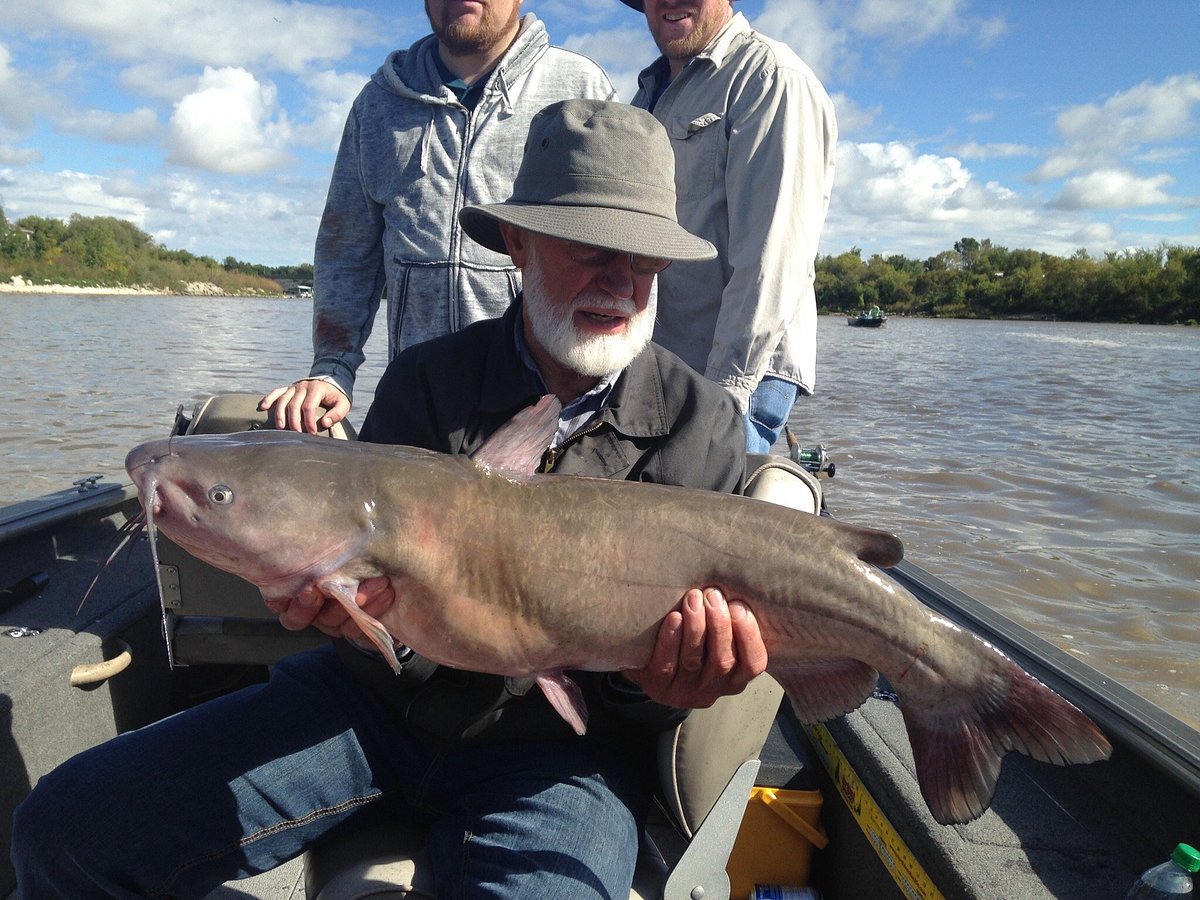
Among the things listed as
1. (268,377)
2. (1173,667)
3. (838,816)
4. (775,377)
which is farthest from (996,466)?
(268,377)

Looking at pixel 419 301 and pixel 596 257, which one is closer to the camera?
pixel 596 257

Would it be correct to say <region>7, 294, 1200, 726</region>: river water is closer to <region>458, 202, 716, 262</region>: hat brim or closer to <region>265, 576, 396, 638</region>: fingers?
<region>458, 202, 716, 262</region>: hat brim

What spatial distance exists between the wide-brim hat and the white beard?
0.17 metres

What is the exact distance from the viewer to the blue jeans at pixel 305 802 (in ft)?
5.69

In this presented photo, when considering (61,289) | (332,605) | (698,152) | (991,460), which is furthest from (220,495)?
(61,289)

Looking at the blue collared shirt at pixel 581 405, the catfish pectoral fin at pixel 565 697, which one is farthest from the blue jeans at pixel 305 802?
the blue collared shirt at pixel 581 405

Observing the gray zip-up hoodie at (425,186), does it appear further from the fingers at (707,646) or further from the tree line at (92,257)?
the tree line at (92,257)

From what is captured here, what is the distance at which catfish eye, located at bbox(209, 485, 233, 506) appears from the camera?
1.64 metres

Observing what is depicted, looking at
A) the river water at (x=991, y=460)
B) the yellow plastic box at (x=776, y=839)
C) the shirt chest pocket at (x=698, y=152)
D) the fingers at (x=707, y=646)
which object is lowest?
the river water at (x=991, y=460)

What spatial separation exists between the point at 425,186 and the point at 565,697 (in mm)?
2215

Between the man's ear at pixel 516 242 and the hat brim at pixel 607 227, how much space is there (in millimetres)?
140

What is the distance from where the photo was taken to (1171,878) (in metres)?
1.68

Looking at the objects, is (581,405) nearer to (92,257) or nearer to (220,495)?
(220,495)

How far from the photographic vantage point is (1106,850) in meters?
1.96
